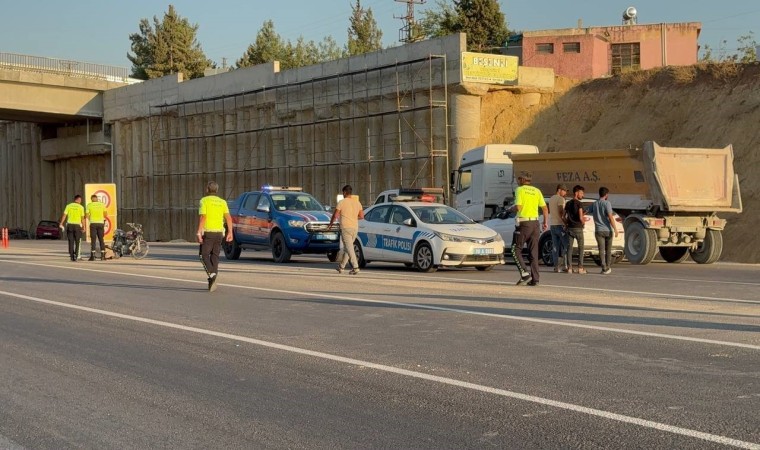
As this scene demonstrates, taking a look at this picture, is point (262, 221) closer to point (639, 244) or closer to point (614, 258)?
point (614, 258)

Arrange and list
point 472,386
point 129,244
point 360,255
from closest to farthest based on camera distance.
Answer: point 472,386 < point 360,255 < point 129,244

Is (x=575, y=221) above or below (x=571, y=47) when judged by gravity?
below

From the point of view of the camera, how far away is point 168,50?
10775 centimetres

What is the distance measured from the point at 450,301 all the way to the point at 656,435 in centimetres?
806

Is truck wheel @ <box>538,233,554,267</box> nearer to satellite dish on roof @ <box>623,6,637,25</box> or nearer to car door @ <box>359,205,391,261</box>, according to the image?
car door @ <box>359,205,391,261</box>

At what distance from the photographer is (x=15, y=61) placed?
56.2 meters

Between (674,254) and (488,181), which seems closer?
(674,254)

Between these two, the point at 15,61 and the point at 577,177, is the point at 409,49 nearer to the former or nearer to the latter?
the point at 577,177

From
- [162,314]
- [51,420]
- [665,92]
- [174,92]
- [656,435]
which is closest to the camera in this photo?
[656,435]

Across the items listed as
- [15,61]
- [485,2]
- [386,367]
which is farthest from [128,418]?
[485,2]

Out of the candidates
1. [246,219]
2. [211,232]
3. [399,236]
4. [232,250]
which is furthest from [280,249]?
[211,232]

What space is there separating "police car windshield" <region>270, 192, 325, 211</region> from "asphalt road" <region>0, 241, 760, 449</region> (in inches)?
399

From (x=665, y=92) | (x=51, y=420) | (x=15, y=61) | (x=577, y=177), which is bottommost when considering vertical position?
(x=51, y=420)

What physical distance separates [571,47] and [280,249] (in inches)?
1482
